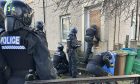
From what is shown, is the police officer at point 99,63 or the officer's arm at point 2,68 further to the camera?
the police officer at point 99,63

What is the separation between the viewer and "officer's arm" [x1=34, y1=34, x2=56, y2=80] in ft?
8.87

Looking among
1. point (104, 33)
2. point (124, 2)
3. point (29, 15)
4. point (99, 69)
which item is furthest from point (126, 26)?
point (29, 15)

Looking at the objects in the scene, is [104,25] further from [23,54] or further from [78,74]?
[23,54]

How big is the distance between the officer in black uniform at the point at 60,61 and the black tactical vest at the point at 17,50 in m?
6.49

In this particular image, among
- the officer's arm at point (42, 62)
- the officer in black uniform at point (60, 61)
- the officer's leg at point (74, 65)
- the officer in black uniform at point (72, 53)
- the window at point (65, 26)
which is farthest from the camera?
the window at point (65, 26)

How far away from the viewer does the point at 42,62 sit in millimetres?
2711

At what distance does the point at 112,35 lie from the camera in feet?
34.6

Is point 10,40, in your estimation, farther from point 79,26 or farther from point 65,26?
point 65,26

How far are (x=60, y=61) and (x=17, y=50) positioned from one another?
6722mm

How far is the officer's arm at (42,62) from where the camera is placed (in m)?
2.71

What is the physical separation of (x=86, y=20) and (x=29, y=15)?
897 cm

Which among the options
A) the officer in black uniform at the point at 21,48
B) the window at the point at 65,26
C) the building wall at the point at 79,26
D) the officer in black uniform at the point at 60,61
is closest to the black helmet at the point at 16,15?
the officer in black uniform at the point at 21,48

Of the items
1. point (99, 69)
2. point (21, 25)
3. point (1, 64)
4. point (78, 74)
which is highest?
point (21, 25)

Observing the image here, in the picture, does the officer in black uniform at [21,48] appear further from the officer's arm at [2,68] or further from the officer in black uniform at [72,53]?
the officer in black uniform at [72,53]
